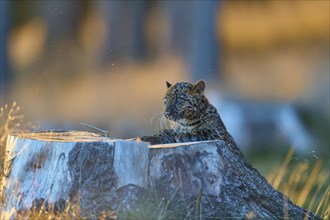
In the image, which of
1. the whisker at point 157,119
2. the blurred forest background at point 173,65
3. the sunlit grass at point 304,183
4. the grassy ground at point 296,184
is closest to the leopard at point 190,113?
the whisker at point 157,119

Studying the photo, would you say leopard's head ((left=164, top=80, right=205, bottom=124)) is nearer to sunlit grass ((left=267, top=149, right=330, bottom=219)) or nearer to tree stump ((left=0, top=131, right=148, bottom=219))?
sunlit grass ((left=267, top=149, right=330, bottom=219))

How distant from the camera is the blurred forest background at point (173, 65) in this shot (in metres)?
13.2

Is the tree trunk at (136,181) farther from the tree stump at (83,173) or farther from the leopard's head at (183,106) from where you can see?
the leopard's head at (183,106)

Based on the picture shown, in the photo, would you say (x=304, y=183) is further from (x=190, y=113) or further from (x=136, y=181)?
(x=136, y=181)

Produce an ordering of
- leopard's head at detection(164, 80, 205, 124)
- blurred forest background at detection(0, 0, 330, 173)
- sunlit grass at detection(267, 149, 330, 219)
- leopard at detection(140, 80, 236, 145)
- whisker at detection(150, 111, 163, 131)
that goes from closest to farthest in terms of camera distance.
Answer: leopard at detection(140, 80, 236, 145) → leopard's head at detection(164, 80, 205, 124) → whisker at detection(150, 111, 163, 131) → sunlit grass at detection(267, 149, 330, 219) → blurred forest background at detection(0, 0, 330, 173)

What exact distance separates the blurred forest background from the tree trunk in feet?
12.7

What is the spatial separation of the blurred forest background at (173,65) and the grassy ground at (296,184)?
0.51 metres

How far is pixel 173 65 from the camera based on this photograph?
676 inches

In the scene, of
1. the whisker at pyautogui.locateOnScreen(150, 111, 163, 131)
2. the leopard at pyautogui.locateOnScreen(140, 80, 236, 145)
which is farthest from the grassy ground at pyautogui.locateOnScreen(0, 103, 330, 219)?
the whisker at pyautogui.locateOnScreen(150, 111, 163, 131)

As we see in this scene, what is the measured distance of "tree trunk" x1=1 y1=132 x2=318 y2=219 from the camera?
17.8ft

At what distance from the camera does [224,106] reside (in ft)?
43.5

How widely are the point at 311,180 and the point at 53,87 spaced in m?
9.94

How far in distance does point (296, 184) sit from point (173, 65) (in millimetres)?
8975

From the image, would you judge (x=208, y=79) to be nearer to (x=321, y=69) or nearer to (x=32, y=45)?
(x=321, y=69)
